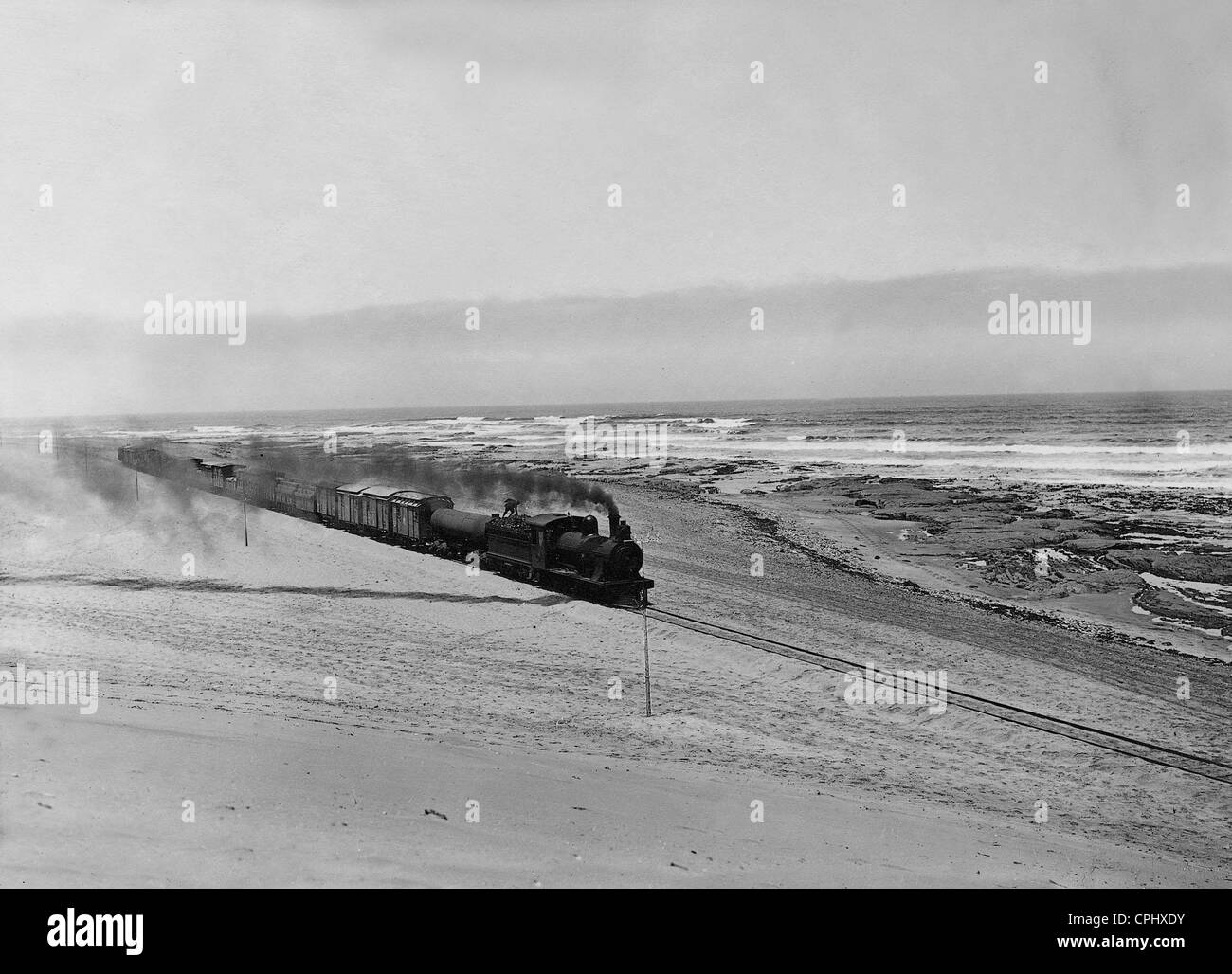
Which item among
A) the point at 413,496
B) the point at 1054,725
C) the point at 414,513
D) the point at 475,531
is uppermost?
the point at 413,496

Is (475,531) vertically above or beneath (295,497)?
beneath

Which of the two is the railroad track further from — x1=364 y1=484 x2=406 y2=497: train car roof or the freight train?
x1=364 y1=484 x2=406 y2=497: train car roof

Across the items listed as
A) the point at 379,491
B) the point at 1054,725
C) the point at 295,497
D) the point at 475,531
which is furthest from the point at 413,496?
the point at 1054,725

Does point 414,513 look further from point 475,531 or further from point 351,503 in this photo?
point 351,503

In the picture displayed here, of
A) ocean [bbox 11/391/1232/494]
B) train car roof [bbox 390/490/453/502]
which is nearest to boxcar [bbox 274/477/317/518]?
train car roof [bbox 390/490/453/502]

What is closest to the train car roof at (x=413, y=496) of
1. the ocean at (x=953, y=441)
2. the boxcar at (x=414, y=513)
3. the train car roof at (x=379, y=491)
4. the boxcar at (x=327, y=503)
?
the boxcar at (x=414, y=513)

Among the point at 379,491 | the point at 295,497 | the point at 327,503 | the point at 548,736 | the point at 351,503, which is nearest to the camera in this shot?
the point at 548,736
